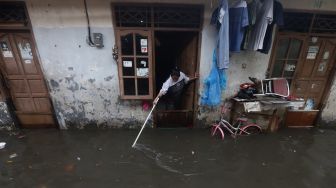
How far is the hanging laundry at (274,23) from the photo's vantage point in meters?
4.37

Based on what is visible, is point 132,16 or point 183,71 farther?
point 183,71

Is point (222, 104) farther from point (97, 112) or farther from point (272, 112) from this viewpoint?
point (97, 112)

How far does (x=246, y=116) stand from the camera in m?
5.39

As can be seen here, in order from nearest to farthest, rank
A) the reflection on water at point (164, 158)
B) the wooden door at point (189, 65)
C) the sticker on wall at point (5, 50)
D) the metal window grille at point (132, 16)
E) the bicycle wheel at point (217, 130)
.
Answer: the reflection on water at point (164, 158) → the metal window grille at point (132, 16) → the sticker on wall at point (5, 50) → the wooden door at point (189, 65) → the bicycle wheel at point (217, 130)

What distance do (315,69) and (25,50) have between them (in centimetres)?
698

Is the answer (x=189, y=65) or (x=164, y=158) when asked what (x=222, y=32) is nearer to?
(x=189, y=65)

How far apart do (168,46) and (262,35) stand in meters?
3.29

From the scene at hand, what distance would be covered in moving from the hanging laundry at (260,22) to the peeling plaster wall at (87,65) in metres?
0.46

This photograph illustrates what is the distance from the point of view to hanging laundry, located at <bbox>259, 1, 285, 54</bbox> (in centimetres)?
437

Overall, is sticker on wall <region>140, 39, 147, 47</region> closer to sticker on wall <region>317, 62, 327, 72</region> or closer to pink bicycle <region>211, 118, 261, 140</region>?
pink bicycle <region>211, 118, 261, 140</region>

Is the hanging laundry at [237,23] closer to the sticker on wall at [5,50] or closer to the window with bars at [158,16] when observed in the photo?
the window with bars at [158,16]

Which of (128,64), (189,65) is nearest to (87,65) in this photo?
(128,64)

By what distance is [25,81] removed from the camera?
514 centimetres

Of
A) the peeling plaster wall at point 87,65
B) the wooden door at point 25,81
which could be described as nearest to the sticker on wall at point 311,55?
the peeling plaster wall at point 87,65
